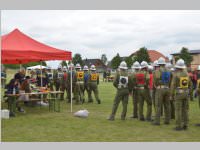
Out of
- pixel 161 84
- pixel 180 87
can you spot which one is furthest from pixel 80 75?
pixel 180 87

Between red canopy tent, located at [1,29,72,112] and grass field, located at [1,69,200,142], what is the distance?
2264 millimetres

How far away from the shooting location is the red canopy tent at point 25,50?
11269 millimetres

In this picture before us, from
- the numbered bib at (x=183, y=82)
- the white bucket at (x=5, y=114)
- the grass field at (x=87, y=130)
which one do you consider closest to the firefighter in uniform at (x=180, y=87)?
the numbered bib at (x=183, y=82)

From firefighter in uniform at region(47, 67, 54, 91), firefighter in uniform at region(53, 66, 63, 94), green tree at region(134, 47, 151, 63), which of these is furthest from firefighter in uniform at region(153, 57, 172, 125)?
green tree at region(134, 47, 151, 63)

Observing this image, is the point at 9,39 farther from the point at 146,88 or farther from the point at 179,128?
the point at 179,128

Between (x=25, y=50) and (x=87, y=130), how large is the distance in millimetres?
4267

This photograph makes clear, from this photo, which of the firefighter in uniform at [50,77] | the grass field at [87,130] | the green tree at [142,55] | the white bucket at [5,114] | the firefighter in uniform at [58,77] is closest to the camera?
the grass field at [87,130]

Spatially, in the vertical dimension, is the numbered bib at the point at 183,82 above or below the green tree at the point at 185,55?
below

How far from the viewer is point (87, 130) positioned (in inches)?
362

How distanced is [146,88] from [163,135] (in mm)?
2588

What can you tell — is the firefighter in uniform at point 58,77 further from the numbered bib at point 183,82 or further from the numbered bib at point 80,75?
the numbered bib at point 183,82

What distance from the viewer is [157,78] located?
33.0 feet

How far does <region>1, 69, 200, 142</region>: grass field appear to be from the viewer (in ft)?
26.7

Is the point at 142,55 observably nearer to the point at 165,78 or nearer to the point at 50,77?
the point at 50,77
